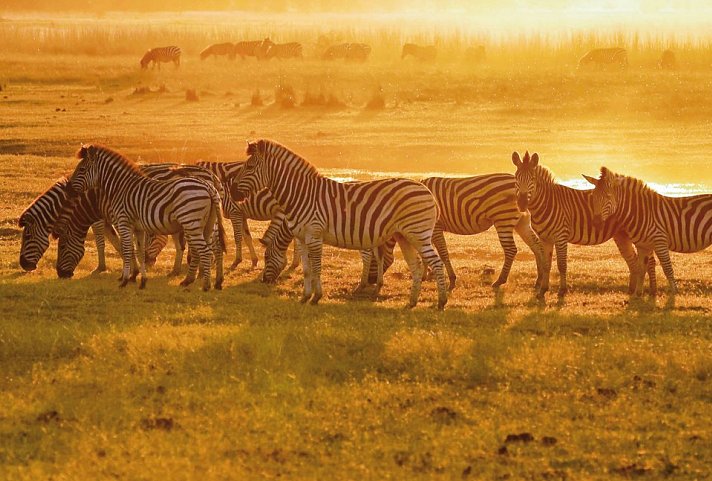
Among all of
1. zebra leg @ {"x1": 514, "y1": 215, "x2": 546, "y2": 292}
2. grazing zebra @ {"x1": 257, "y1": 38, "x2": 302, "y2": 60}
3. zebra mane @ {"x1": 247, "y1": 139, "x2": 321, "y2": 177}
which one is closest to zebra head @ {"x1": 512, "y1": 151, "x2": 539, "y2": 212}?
zebra leg @ {"x1": 514, "y1": 215, "x2": 546, "y2": 292}

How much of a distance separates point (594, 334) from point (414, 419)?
142 inches

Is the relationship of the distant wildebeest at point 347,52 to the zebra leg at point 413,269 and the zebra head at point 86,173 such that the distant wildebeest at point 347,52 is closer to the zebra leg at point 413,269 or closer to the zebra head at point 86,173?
the zebra head at point 86,173

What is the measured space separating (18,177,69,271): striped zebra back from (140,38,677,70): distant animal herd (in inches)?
1329

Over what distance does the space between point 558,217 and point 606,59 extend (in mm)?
33542

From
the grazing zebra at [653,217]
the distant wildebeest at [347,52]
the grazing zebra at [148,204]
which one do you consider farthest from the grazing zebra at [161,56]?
the grazing zebra at [653,217]

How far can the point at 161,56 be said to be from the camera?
52.8 metres

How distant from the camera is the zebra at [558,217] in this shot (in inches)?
592

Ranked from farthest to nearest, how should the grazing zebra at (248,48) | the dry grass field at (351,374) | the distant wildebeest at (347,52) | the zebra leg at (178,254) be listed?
1. the grazing zebra at (248,48)
2. the distant wildebeest at (347,52)
3. the zebra leg at (178,254)
4. the dry grass field at (351,374)

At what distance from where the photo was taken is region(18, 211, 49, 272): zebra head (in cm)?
1642

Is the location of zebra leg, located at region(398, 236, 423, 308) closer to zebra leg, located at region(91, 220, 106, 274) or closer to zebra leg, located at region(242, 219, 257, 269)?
zebra leg, located at region(242, 219, 257, 269)

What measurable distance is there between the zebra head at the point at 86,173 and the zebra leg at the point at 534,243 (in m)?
5.75

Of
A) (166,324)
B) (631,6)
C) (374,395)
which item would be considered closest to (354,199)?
(166,324)

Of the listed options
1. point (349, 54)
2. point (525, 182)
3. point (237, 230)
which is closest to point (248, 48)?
point (349, 54)

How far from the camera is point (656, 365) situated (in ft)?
34.9
